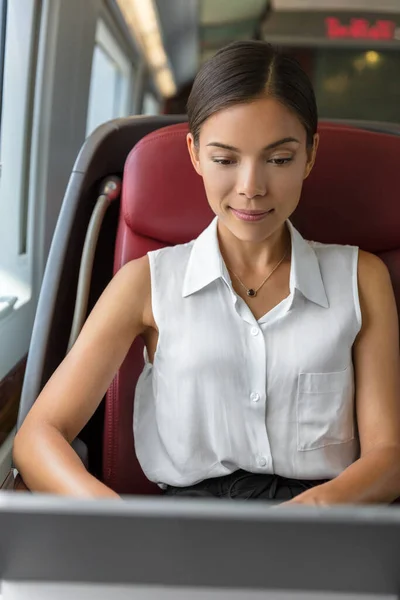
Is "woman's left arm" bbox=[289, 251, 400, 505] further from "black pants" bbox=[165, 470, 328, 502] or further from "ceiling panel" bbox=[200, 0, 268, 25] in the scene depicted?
"ceiling panel" bbox=[200, 0, 268, 25]

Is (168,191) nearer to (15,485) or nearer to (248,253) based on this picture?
(248,253)

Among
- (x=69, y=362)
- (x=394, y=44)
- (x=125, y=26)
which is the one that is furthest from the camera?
(x=125, y=26)

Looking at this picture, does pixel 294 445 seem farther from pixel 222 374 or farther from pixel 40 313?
pixel 40 313

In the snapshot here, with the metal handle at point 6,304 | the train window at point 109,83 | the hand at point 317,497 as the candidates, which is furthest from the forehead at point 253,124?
the train window at point 109,83

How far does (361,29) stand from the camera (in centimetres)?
230

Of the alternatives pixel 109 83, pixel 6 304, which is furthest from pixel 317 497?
pixel 109 83

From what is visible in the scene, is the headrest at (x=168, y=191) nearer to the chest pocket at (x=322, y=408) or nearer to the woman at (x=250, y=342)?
the woman at (x=250, y=342)

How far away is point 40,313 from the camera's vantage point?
56.4 inches

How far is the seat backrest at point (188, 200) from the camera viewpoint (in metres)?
1.43

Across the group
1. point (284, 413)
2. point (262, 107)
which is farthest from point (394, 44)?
point (284, 413)

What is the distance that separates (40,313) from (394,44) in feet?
5.10

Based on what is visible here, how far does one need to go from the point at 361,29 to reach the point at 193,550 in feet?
6.63

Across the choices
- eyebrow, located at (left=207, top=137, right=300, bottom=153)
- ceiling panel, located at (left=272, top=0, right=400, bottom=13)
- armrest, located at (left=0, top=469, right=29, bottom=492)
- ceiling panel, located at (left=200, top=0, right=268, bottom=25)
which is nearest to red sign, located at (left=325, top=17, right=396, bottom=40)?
ceiling panel, located at (left=272, top=0, right=400, bottom=13)

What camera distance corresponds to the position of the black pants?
1217 millimetres
